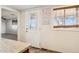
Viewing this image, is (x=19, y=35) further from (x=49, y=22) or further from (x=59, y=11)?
(x=59, y=11)

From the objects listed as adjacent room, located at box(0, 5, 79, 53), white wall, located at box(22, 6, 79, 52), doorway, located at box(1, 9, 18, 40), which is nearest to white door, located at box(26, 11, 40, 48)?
adjacent room, located at box(0, 5, 79, 53)

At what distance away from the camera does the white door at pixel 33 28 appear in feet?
10.1

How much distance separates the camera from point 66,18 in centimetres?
249

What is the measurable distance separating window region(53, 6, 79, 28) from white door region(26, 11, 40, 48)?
0.79 m

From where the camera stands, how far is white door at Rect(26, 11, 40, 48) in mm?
3070

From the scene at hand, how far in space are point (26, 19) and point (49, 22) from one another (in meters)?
1.14

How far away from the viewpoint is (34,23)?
3.31m

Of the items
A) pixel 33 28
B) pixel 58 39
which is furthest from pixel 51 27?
pixel 33 28

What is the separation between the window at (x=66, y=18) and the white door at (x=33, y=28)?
2.58 feet

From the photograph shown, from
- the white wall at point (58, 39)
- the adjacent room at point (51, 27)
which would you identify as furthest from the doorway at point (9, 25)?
the white wall at point (58, 39)

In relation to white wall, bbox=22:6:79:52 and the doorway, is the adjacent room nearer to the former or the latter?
white wall, bbox=22:6:79:52

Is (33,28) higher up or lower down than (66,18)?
lower down

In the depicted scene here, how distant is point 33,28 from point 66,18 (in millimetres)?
1353

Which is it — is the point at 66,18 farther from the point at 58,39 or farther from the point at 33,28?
the point at 33,28
